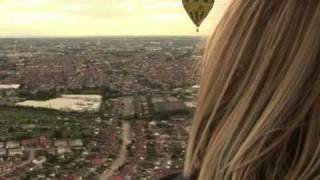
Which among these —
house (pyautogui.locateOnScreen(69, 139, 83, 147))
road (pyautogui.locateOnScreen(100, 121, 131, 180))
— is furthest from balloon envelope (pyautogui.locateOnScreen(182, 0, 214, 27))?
house (pyautogui.locateOnScreen(69, 139, 83, 147))

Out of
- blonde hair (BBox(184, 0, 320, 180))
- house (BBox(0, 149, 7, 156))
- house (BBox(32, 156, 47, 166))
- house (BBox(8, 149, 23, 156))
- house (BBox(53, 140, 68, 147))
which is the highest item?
blonde hair (BBox(184, 0, 320, 180))

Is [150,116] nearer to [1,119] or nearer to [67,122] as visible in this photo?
[67,122]

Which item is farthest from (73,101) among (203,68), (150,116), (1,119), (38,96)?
(203,68)

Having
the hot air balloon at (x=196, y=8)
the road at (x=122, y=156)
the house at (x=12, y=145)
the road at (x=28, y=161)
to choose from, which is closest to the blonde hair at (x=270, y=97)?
the hot air balloon at (x=196, y=8)

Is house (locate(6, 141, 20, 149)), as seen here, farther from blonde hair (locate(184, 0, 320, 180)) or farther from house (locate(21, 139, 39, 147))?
blonde hair (locate(184, 0, 320, 180))

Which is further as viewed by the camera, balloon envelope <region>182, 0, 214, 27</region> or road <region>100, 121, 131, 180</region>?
road <region>100, 121, 131, 180</region>
